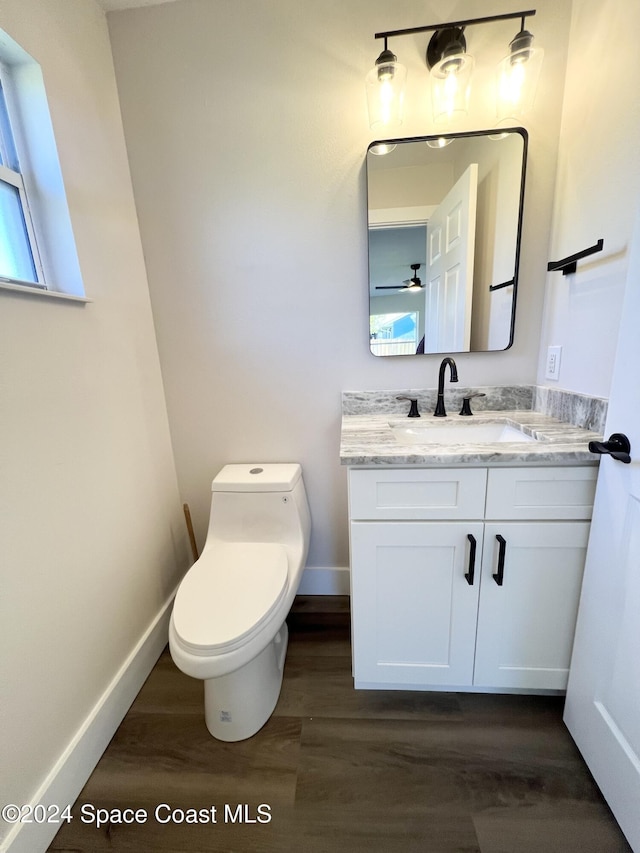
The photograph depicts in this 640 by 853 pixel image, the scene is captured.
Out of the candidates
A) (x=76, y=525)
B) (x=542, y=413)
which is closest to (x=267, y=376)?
(x=76, y=525)

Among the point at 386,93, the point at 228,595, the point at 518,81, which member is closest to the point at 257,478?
the point at 228,595

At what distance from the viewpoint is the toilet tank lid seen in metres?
1.38

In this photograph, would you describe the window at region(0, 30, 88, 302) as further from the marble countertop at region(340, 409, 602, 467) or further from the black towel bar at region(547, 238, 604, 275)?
the black towel bar at region(547, 238, 604, 275)

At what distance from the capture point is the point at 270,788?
3.21ft

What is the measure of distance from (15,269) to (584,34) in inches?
74.4

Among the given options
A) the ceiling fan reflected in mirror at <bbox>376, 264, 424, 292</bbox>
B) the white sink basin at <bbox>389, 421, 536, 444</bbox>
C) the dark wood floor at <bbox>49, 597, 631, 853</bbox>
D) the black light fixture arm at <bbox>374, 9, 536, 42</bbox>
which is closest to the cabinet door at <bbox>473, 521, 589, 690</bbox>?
the dark wood floor at <bbox>49, 597, 631, 853</bbox>

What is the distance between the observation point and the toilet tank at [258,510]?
1380mm

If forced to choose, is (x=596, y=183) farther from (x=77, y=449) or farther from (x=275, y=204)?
(x=77, y=449)

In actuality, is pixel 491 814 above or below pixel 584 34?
below

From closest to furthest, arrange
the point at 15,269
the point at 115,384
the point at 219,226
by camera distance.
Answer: the point at 15,269 < the point at 115,384 < the point at 219,226

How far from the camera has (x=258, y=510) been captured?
139 cm

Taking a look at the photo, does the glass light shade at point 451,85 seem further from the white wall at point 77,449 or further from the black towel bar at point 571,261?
the white wall at point 77,449

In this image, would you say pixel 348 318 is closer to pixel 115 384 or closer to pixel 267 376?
pixel 267 376

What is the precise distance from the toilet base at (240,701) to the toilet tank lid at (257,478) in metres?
0.55
